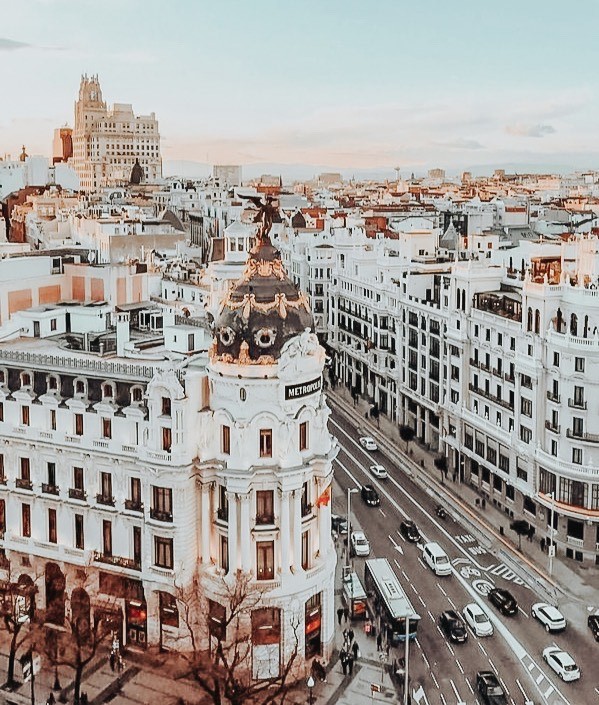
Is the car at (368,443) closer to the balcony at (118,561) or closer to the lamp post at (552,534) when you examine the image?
the lamp post at (552,534)

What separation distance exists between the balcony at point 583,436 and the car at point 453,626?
24.2 m

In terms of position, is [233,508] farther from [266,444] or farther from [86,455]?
[86,455]

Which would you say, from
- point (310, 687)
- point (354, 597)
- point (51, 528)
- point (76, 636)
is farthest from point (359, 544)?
point (76, 636)

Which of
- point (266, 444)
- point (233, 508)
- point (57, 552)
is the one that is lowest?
point (57, 552)

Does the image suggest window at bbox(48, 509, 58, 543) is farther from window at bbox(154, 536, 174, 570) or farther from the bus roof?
the bus roof

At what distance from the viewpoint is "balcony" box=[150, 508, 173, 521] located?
75000mm

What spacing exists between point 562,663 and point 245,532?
2604cm

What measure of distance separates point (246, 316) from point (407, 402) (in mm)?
68247

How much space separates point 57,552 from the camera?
79688mm

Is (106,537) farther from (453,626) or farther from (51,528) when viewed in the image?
(453,626)

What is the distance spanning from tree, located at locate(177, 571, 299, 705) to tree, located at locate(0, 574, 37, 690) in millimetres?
12100

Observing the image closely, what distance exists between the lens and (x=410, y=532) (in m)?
99.2

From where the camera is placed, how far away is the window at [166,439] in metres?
74.7

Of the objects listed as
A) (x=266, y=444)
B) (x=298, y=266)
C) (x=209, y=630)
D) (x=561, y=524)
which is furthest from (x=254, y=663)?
(x=298, y=266)
